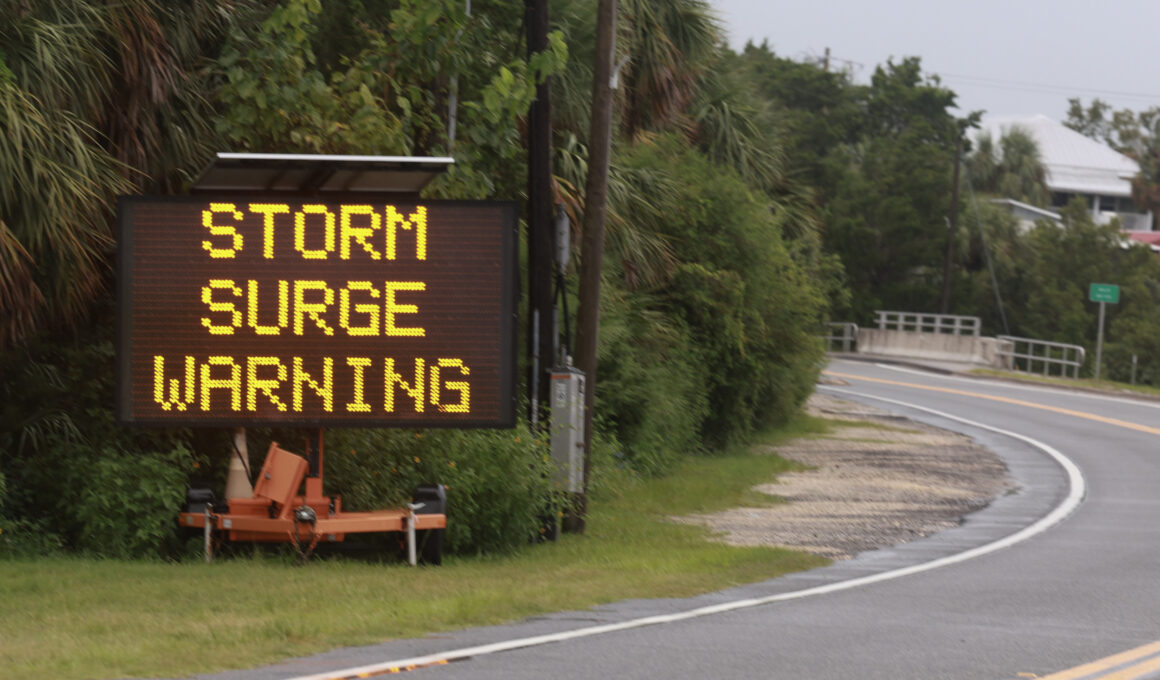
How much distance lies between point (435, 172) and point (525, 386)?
4.61 metres

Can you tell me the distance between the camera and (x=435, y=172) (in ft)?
38.2

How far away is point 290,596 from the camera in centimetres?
1010

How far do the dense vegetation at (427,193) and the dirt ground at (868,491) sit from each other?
164cm

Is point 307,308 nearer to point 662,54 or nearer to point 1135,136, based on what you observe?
point 662,54

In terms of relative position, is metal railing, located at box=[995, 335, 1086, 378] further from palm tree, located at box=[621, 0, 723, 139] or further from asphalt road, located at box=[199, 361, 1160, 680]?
asphalt road, located at box=[199, 361, 1160, 680]

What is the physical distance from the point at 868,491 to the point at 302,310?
10.7 metres

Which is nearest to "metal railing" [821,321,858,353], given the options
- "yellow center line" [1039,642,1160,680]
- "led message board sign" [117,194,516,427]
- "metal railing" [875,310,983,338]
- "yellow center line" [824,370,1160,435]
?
"metal railing" [875,310,983,338]

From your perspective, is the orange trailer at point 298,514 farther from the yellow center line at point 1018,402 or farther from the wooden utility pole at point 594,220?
the yellow center line at point 1018,402

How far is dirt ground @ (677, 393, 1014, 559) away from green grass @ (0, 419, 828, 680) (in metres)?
1.47

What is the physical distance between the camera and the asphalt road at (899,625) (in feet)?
26.5

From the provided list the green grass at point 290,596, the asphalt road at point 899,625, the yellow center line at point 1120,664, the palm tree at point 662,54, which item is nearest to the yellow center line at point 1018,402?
the palm tree at point 662,54

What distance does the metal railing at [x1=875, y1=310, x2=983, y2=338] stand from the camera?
52.5 meters

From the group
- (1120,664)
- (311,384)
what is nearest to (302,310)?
(311,384)

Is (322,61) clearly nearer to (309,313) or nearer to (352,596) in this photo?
(309,313)
